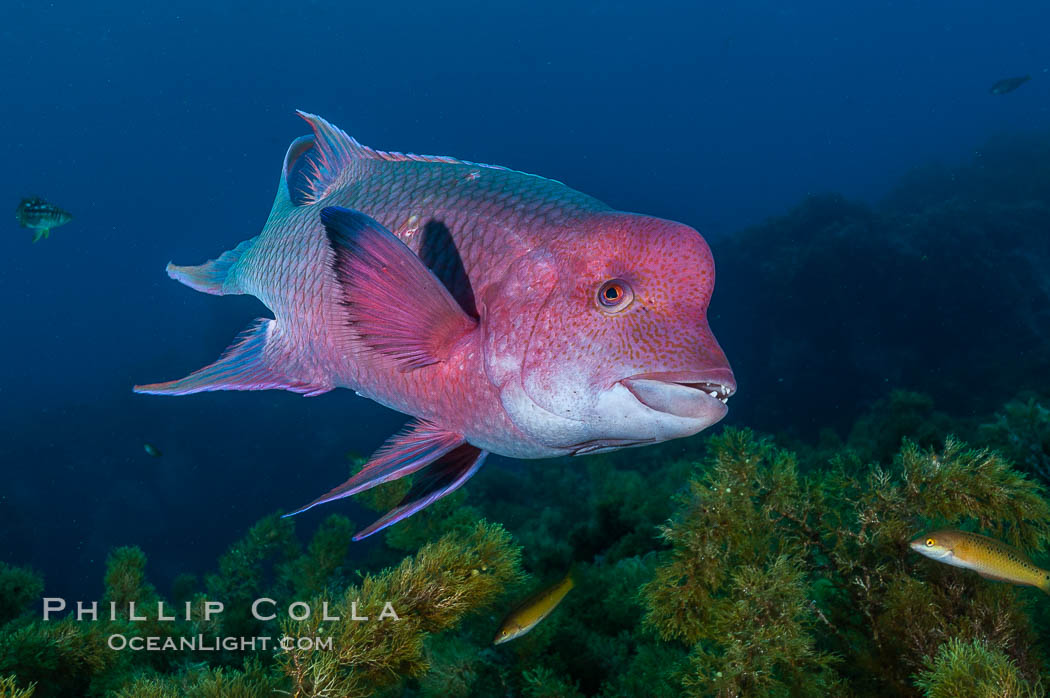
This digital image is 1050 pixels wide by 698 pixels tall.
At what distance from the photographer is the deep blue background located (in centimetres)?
1864

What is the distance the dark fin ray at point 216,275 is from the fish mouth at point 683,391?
224 centimetres

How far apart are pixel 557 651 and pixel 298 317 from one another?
9.86 ft

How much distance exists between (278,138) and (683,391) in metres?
75.3

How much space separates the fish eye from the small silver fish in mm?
9691

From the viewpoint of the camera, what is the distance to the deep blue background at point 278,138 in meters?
18.6

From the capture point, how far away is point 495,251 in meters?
1.60

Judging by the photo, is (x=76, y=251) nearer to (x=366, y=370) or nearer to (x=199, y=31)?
(x=199, y=31)

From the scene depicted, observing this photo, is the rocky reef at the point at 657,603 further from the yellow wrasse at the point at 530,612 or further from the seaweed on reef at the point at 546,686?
the yellow wrasse at the point at 530,612

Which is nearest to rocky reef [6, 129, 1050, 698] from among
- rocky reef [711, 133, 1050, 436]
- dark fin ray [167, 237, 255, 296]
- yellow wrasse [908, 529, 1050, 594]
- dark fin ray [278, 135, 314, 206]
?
yellow wrasse [908, 529, 1050, 594]

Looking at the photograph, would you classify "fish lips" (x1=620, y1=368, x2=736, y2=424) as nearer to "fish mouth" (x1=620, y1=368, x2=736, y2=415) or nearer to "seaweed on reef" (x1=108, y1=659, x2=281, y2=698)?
"fish mouth" (x1=620, y1=368, x2=736, y2=415)

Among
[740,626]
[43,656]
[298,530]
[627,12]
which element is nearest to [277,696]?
[43,656]

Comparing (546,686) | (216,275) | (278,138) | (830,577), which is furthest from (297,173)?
(278,138)

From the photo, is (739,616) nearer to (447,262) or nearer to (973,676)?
(973,676)

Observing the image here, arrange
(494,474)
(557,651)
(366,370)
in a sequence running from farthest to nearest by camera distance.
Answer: (494,474)
(557,651)
(366,370)
